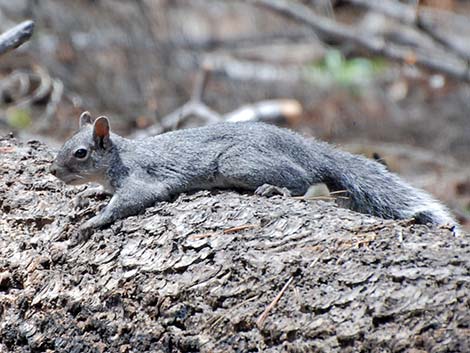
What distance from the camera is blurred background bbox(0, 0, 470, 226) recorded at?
25.0ft

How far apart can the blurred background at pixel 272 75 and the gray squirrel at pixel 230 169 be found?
10.8 ft

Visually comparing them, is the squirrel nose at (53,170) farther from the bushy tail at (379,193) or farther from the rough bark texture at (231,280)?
the bushy tail at (379,193)

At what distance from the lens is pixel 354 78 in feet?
31.8

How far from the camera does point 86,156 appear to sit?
3.57m

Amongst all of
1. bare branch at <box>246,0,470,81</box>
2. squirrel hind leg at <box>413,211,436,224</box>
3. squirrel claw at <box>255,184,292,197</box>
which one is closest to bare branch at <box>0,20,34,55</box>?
squirrel claw at <box>255,184,292,197</box>

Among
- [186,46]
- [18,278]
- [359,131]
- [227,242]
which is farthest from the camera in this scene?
[186,46]

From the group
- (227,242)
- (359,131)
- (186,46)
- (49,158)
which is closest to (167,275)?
(227,242)

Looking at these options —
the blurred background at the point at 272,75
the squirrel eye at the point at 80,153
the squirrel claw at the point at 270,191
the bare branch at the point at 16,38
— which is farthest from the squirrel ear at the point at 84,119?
the blurred background at the point at 272,75

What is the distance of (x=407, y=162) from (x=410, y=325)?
5786mm

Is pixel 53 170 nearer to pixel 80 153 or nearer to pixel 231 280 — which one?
pixel 80 153

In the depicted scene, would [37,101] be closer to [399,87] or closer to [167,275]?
[399,87]

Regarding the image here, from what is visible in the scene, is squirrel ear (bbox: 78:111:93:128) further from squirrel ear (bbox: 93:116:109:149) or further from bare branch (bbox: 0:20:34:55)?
bare branch (bbox: 0:20:34:55)

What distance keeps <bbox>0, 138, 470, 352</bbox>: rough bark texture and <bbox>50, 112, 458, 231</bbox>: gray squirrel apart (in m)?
0.11

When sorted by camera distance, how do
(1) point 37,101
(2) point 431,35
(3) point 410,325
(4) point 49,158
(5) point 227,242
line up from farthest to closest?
(1) point 37,101 → (2) point 431,35 → (4) point 49,158 → (5) point 227,242 → (3) point 410,325
